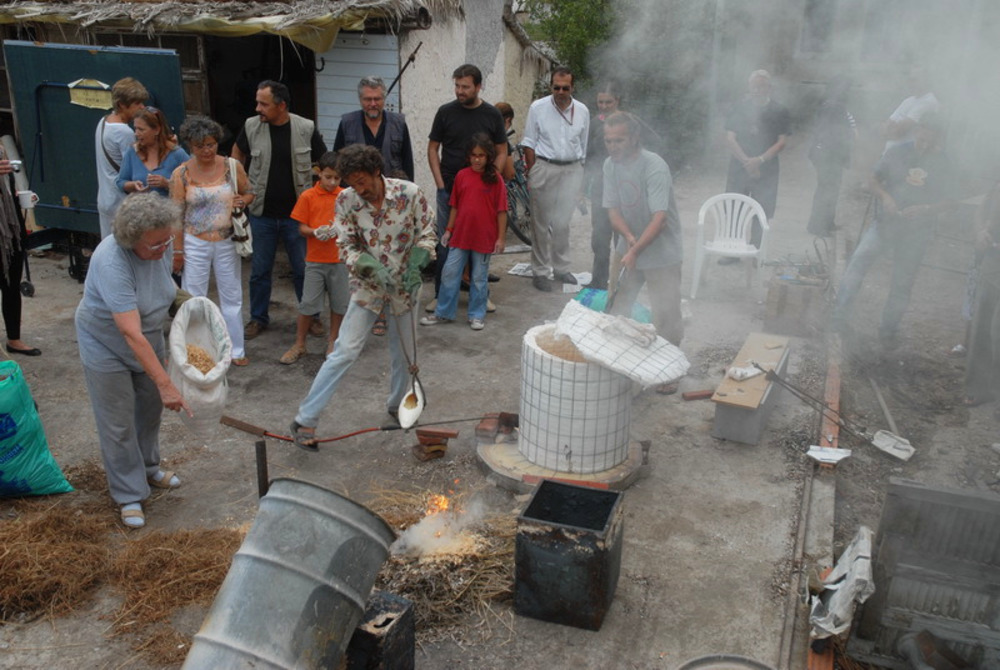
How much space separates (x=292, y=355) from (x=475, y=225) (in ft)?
6.09

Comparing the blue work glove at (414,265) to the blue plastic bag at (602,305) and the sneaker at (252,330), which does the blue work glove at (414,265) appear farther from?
the sneaker at (252,330)

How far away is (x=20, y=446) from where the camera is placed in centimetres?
439

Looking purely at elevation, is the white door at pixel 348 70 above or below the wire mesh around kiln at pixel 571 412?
above

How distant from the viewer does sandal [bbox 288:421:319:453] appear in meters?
5.21

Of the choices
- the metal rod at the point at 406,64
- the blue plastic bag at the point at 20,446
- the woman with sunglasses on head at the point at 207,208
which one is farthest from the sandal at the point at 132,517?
the metal rod at the point at 406,64

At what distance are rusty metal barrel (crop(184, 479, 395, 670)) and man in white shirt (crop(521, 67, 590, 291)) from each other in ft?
18.3

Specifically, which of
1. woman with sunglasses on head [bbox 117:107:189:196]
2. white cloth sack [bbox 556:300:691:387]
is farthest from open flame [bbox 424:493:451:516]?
woman with sunglasses on head [bbox 117:107:189:196]

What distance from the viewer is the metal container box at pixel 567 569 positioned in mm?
3641

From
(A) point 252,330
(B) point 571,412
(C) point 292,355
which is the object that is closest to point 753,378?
(B) point 571,412

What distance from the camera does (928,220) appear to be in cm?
671

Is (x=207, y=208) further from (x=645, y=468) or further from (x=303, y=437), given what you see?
(x=645, y=468)

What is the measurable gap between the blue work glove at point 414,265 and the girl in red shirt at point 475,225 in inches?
73.1

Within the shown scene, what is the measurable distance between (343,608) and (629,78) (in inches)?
334

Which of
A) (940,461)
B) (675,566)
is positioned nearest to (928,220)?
(940,461)
